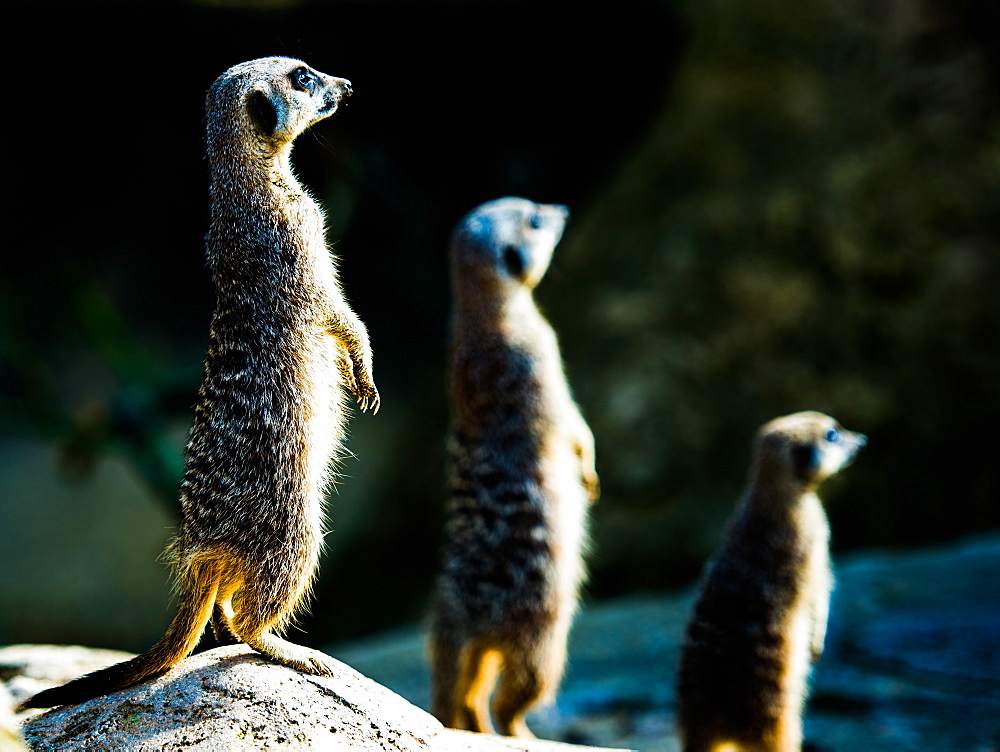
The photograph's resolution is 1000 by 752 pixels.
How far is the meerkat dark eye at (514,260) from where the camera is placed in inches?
140

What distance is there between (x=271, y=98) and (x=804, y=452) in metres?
2.04

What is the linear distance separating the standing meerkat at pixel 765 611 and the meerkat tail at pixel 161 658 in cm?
156

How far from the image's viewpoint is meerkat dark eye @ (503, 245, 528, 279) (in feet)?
11.6

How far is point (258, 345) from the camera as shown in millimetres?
2186

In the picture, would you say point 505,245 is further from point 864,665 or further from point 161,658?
point 864,665

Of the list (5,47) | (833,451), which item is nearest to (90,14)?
(5,47)

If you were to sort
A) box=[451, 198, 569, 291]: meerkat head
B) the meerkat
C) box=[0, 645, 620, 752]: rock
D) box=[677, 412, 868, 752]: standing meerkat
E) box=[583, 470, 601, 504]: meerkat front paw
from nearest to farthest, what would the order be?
1. box=[0, 645, 620, 752]: rock
2. the meerkat
3. box=[677, 412, 868, 752]: standing meerkat
4. box=[451, 198, 569, 291]: meerkat head
5. box=[583, 470, 601, 504]: meerkat front paw

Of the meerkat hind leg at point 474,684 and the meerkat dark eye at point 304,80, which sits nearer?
the meerkat dark eye at point 304,80

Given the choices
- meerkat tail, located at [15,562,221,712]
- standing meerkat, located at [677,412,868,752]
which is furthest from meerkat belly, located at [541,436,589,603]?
meerkat tail, located at [15,562,221,712]

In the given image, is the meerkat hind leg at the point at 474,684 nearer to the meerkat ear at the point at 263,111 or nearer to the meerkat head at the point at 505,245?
the meerkat head at the point at 505,245

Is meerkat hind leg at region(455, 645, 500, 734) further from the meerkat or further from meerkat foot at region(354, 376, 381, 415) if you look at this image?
meerkat foot at region(354, 376, 381, 415)

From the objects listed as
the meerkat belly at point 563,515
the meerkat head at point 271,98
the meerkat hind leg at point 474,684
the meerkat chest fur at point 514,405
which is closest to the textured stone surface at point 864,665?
the meerkat hind leg at point 474,684

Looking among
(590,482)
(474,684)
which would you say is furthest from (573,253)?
(474,684)

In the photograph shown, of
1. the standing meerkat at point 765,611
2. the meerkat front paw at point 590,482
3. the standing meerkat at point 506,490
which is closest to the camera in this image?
the standing meerkat at point 765,611
